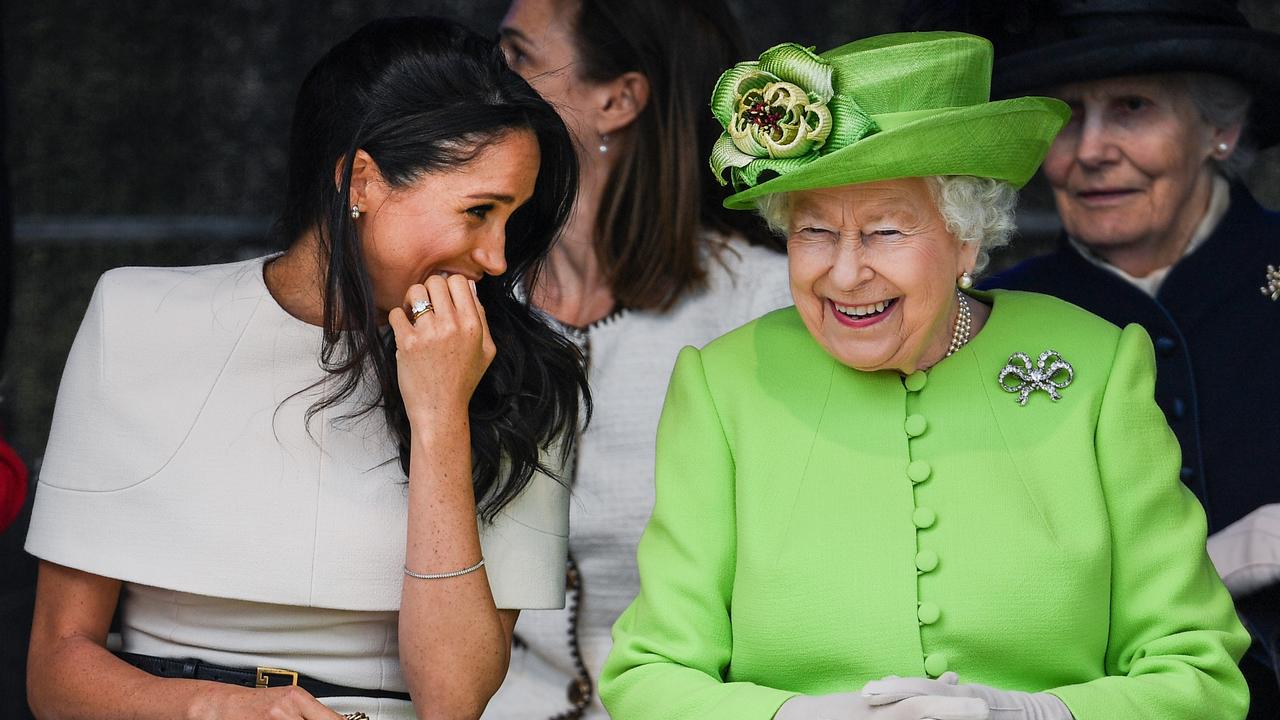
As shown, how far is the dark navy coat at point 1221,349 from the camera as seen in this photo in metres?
3.48

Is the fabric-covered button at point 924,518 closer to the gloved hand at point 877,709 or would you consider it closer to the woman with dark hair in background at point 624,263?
the gloved hand at point 877,709

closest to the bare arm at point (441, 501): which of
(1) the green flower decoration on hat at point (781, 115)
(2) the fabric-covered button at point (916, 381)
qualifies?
(1) the green flower decoration on hat at point (781, 115)

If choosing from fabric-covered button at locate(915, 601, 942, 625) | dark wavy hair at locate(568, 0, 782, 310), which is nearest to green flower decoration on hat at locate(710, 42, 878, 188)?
fabric-covered button at locate(915, 601, 942, 625)

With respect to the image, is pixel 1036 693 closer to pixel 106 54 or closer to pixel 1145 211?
pixel 1145 211

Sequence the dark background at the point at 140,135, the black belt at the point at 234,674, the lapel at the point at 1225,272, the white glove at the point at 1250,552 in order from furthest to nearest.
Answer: the dark background at the point at 140,135
the lapel at the point at 1225,272
the white glove at the point at 1250,552
the black belt at the point at 234,674

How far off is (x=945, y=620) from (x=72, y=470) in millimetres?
1542

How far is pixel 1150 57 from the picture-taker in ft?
11.5

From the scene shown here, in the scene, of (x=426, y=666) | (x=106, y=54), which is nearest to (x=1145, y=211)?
(x=426, y=666)

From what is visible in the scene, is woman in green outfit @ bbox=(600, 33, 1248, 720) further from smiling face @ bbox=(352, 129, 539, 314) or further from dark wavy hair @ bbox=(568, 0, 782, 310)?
dark wavy hair @ bbox=(568, 0, 782, 310)

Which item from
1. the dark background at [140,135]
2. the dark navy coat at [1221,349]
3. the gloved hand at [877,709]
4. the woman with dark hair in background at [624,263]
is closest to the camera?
the gloved hand at [877,709]

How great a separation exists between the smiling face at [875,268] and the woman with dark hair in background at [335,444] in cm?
55

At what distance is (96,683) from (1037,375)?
171 cm

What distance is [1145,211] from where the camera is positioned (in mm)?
3639

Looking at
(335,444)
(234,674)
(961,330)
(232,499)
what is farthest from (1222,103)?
(234,674)
